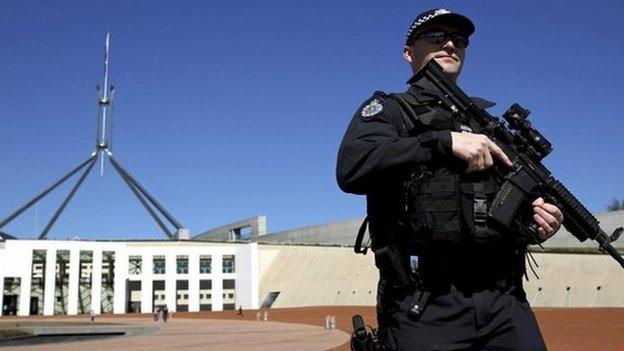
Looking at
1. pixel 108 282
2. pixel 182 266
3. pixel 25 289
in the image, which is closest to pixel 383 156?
pixel 25 289

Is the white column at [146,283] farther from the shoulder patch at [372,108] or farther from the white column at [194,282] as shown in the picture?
the shoulder patch at [372,108]

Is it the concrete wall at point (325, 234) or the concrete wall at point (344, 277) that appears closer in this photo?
the concrete wall at point (344, 277)

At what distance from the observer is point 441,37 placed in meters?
2.93

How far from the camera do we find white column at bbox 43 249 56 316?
2098 inches

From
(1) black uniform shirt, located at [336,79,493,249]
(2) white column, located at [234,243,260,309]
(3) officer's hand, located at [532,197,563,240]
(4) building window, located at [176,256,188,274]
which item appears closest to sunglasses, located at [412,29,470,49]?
(1) black uniform shirt, located at [336,79,493,249]

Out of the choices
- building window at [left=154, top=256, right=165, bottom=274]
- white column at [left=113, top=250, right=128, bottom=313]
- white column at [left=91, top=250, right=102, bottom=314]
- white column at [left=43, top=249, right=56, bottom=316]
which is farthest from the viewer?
building window at [left=154, top=256, right=165, bottom=274]

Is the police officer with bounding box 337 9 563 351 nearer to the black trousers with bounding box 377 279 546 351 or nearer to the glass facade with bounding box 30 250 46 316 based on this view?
the black trousers with bounding box 377 279 546 351

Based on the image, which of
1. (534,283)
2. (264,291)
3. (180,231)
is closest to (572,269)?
(534,283)

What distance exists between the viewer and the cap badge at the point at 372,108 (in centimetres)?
265

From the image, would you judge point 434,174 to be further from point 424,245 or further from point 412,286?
point 412,286

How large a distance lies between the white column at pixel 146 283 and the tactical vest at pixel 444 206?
185 feet

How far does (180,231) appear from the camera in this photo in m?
68.0

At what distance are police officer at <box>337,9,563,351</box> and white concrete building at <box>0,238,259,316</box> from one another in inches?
2159

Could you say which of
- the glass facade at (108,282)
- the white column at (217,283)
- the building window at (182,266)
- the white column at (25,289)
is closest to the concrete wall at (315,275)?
the white column at (217,283)
